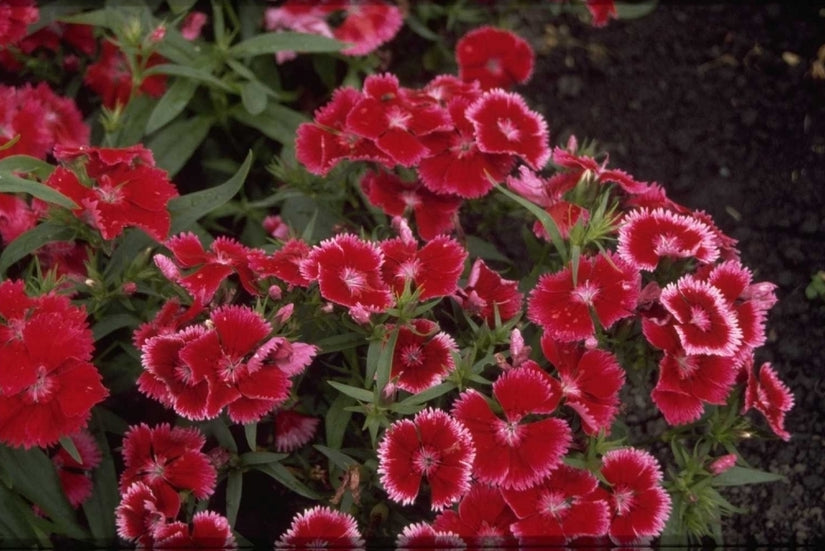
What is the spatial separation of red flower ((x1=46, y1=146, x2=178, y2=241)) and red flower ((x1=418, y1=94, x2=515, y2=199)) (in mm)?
571

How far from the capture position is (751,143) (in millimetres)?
3051

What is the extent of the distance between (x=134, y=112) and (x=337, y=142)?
725 mm

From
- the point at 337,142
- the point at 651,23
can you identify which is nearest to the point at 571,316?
the point at 337,142

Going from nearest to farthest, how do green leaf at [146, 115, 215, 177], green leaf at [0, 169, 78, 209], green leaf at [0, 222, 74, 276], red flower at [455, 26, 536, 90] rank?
green leaf at [0, 169, 78, 209]
green leaf at [0, 222, 74, 276]
green leaf at [146, 115, 215, 177]
red flower at [455, 26, 536, 90]

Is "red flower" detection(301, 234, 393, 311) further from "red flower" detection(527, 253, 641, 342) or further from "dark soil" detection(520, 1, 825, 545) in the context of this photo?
"dark soil" detection(520, 1, 825, 545)

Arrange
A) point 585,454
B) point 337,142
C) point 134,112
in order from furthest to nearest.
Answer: point 134,112, point 337,142, point 585,454

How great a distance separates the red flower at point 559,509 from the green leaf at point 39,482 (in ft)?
3.16

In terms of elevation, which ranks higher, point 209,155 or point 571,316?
point 571,316

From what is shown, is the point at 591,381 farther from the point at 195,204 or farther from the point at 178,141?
the point at 178,141

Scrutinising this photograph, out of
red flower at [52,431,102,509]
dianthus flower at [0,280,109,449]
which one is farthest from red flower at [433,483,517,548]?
red flower at [52,431,102,509]

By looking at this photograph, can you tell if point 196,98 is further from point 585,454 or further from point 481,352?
point 585,454

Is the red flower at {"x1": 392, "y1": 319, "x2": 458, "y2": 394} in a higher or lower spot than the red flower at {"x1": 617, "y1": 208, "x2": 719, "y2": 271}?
lower

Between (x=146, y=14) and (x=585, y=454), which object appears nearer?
(x=585, y=454)

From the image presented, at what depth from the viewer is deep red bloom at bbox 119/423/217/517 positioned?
1.95 m
